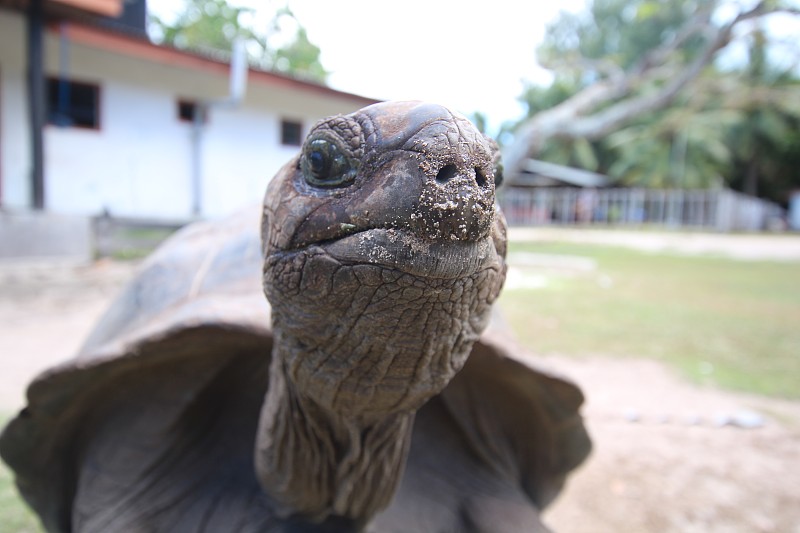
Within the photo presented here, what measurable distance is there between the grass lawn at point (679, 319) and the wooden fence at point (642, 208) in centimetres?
1290

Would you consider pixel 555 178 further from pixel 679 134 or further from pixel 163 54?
pixel 163 54

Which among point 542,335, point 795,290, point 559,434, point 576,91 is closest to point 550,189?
point 576,91

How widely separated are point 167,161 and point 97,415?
25.2 feet

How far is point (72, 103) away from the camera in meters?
7.66

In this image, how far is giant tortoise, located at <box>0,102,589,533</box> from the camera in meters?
0.76

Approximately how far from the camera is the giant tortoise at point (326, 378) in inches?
30.1

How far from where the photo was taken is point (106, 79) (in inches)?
307

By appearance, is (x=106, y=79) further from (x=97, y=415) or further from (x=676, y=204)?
(x=676, y=204)

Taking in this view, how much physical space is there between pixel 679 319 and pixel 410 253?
15.6 feet

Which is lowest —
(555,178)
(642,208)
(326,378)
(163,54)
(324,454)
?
(324,454)

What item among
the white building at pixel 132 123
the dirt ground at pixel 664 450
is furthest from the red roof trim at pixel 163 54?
the dirt ground at pixel 664 450

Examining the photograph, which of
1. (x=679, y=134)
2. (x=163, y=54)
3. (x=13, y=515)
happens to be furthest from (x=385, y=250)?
(x=679, y=134)

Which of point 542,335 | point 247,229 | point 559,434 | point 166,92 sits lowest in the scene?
point 542,335

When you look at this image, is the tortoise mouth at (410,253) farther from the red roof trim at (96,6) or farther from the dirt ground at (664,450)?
the red roof trim at (96,6)
